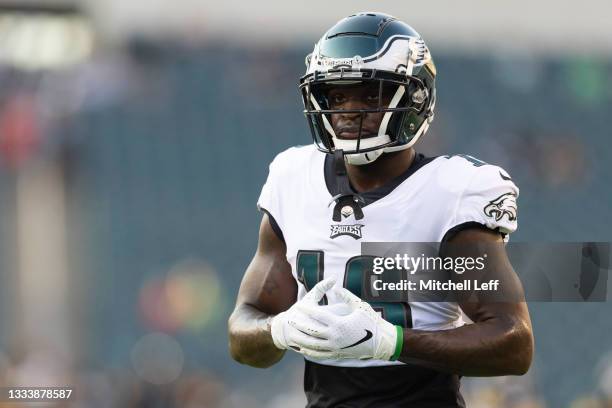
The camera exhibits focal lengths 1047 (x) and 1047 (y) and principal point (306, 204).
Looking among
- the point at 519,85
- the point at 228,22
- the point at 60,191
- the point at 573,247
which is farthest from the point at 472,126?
the point at 573,247

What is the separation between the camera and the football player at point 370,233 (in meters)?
2.73

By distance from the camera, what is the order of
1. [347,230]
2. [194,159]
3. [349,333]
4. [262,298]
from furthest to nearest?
[194,159] → [262,298] → [347,230] → [349,333]

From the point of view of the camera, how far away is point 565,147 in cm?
966

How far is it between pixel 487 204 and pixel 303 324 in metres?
0.62

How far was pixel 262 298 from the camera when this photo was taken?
320cm

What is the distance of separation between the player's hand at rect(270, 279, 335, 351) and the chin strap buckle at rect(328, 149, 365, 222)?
0.33 m

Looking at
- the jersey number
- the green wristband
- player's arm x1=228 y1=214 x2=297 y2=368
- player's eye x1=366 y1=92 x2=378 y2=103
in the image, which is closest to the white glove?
the green wristband

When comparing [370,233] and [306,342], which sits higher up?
[370,233]

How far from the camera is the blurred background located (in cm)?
816

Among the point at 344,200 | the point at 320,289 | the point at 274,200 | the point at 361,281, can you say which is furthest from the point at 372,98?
the point at 320,289

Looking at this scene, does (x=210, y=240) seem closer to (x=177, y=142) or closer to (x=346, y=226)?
(x=177, y=142)

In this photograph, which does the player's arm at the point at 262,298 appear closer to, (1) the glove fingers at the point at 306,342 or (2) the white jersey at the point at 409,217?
(2) the white jersey at the point at 409,217

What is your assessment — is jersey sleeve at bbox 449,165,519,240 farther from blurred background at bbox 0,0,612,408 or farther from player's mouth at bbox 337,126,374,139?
blurred background at bbox 0,0,612,408

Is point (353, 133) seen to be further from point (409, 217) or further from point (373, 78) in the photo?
point (409, 217)
